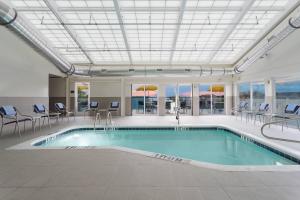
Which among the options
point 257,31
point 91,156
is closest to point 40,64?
point 91,156

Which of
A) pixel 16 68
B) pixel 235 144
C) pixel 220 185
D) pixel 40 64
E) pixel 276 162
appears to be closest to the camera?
pixel 220 185

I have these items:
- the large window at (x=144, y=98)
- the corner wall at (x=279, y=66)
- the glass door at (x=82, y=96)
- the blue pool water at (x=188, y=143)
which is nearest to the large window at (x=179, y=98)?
the large window at (x=144, y=98)

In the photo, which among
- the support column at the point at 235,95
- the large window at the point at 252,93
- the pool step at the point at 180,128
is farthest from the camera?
the support column at the point at 235,95

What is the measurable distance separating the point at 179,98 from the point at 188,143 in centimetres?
678

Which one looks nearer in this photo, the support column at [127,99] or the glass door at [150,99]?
the support column at [127,99]

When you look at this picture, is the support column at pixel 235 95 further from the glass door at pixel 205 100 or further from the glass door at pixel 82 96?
the glass door at pixel 82 96

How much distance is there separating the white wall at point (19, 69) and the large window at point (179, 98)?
6.57 m

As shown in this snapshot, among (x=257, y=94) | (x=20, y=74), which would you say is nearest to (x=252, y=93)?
(x=257, y=94)

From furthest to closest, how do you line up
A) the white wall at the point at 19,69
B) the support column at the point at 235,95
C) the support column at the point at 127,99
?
the support column at the point at 127,99 < the support column at the point at 235,95 < the white wall at the point at 19,69

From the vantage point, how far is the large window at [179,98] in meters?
12.2

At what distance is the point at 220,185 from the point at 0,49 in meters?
7.26

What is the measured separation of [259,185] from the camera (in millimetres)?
2248

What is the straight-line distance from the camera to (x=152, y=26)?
7.32 m

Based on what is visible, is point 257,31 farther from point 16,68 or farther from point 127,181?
point 16,68
